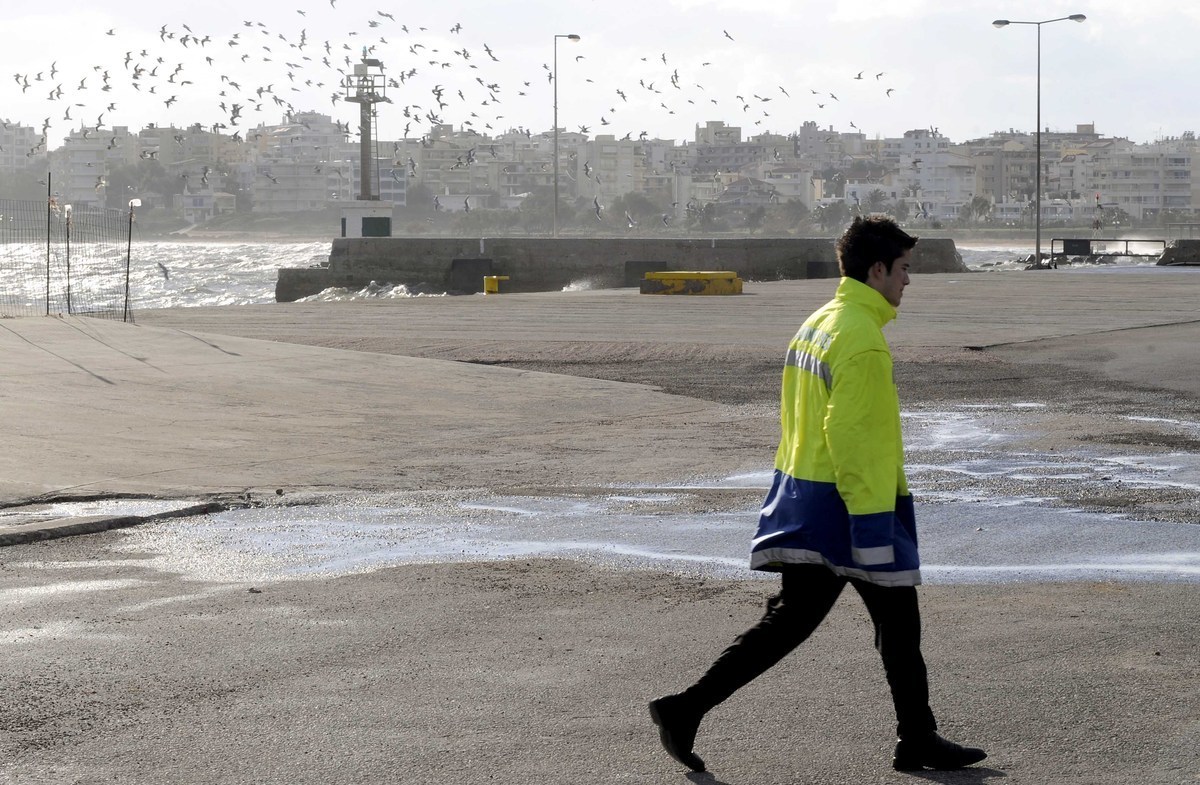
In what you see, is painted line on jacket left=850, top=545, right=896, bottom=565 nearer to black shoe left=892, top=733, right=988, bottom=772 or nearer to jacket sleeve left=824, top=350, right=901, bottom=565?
jacket sleeve left=824, top=350, right=901, bottom=565

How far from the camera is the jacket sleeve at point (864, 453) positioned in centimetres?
435

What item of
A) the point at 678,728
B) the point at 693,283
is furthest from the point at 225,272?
the point at 678,728

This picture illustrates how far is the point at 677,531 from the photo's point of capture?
27.8 feet

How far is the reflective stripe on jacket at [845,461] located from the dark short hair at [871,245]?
5 cm

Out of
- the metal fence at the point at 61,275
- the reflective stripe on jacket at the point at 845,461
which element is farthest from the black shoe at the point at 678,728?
the metal fence at the point at 61,275

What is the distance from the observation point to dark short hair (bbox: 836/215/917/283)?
15.0 feet

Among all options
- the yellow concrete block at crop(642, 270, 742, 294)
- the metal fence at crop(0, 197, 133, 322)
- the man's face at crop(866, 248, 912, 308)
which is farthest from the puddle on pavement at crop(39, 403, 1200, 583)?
the yellow concrete block at crop(642, 270, 742, 294)

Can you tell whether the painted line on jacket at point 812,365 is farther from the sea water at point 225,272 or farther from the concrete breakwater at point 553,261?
the concrete breakwater at point 553,261

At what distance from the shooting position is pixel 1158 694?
522cm

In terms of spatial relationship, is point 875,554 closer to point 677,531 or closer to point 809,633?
point 809,633

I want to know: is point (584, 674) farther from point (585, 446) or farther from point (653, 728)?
point (585, 446)

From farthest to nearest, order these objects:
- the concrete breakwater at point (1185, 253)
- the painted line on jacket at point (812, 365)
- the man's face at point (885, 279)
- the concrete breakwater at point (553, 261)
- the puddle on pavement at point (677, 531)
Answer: the concrete breakwater at point (1185, 253), the concrete breakwater at point (553, 261), the puddle on pavement at point (677, 531), the man's face at point (885, 279), the painted line on jacket at point (812, 365)

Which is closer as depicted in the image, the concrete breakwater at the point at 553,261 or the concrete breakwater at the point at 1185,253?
the concrete breakwater at the point at 553,261

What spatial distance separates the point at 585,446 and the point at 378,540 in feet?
13.7
